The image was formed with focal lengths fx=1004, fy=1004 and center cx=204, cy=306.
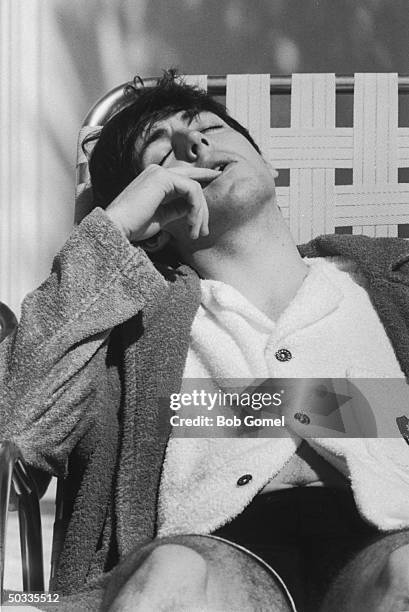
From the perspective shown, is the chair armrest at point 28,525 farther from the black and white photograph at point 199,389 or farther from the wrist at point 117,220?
the wrist at point 117,220

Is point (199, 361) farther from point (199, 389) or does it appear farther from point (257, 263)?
point (257, 263)

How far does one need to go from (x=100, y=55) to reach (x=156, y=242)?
1.65ft

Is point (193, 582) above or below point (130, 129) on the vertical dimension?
below

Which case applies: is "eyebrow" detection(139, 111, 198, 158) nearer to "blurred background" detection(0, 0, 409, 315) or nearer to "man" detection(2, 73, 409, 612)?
"man" detection(2, 73, 409, 612)

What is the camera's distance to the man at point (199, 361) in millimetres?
1000

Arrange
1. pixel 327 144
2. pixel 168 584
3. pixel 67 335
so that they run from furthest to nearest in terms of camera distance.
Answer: pixel 327 144 → pixel 67 335 → pixel 168 584

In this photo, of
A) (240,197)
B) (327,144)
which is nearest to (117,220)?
(240,197)

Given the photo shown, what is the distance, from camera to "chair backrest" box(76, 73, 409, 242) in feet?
4.96

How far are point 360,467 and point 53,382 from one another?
32 cm

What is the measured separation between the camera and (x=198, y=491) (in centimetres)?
103

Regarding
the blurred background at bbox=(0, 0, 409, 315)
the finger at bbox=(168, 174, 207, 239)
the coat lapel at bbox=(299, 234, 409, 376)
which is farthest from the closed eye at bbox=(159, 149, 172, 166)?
the blurred background at bbox=(0, 0, 409, 315)

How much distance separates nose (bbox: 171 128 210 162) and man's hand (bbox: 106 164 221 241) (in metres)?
0.02

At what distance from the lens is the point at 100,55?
63.5 inches
